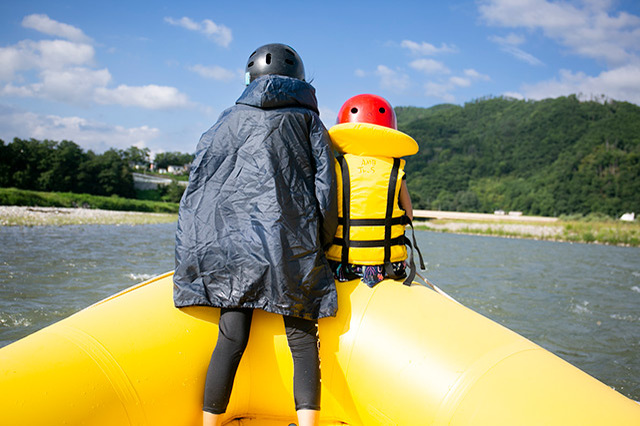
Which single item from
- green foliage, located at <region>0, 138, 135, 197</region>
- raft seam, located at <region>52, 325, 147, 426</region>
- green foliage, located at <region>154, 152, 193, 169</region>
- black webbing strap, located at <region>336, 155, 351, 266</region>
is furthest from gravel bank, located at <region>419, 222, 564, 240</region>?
green foliage, located at <region>154, 152, 193, 169</region>

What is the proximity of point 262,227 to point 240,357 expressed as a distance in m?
0.64

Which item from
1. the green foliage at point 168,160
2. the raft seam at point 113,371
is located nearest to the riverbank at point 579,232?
the raft seam at point 113,371

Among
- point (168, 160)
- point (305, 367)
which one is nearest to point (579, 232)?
point (305, 367)

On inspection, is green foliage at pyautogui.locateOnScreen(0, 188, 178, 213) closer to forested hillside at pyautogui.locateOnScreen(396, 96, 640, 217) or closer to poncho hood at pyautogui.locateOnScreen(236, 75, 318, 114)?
poncho hood at pyautogui.locateOnScreen(236, 75, 318, 114)

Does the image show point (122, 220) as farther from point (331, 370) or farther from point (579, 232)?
point (579, 232)

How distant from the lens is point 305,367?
6.54 feet

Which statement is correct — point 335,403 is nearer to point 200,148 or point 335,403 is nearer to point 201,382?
point 201,382

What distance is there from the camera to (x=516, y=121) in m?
111

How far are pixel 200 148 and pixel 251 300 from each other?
823mm

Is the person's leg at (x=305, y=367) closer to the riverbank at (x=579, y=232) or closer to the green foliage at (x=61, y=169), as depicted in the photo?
the riverbank at (x=579, y=232)

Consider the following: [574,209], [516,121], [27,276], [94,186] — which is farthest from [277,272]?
[516,121]

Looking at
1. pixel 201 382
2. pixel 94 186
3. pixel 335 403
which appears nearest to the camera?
pixel 201 382

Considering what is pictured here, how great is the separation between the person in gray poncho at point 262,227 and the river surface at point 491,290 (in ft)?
2.48

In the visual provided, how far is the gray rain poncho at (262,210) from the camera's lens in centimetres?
193
